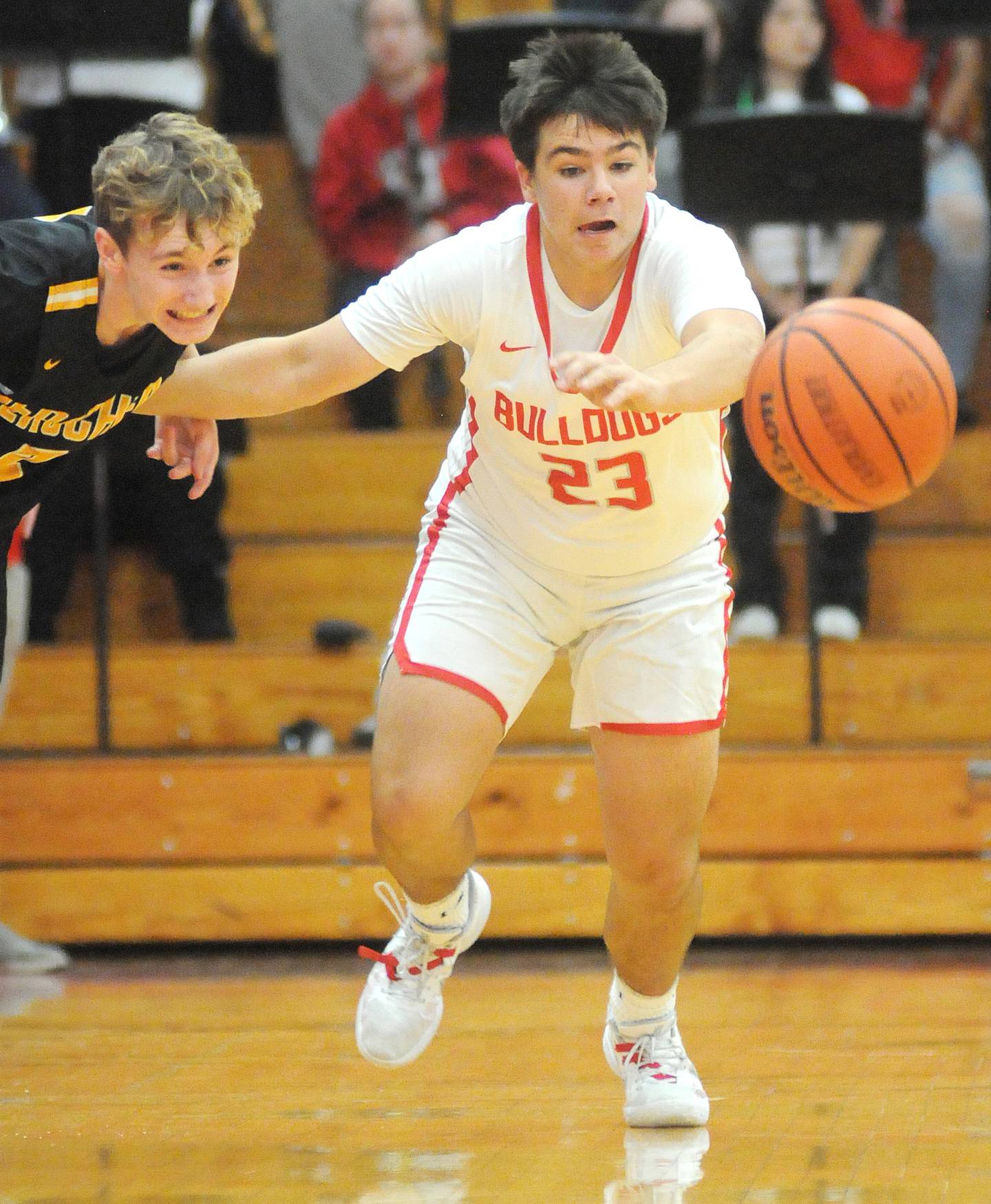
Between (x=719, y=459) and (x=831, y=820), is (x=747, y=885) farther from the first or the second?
(x=719, y=459)

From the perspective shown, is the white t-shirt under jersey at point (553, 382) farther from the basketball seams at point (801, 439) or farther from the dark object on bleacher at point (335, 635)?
the dark object on bleacher at point (335, 635)

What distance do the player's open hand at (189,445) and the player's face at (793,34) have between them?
3380mm

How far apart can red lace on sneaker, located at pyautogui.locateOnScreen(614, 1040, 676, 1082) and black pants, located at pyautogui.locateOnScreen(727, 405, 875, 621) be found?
8.26 feet

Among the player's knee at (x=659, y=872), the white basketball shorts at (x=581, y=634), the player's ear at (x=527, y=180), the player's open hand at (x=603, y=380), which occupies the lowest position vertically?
the player's knee at (x=659, y=872)

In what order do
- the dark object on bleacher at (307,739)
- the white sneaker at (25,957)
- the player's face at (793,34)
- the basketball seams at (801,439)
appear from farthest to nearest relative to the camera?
the player's face at (793,34) < the dark object on bleacher at (307,739) < the white sneaker at (25,957) < the basketball seams at (801,439)

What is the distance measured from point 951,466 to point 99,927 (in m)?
3.33

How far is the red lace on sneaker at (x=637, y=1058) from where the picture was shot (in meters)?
3.28

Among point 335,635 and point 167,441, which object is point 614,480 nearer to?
point 167,441

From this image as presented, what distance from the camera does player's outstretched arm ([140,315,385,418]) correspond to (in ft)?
10.4

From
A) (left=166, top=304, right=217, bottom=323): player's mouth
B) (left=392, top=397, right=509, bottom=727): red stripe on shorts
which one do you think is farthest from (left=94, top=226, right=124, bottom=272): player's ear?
(left=392, top=397, right=509, bottom=727): red stripe on shorts

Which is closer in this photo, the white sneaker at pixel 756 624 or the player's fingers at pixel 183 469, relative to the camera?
the player's fingers at pixel 183 469

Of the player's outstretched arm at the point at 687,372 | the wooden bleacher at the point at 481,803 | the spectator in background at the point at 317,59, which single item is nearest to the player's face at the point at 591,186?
the player's outstretched arm at the point at 687,372

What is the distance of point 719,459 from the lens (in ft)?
10.9

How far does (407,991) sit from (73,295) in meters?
1.47
